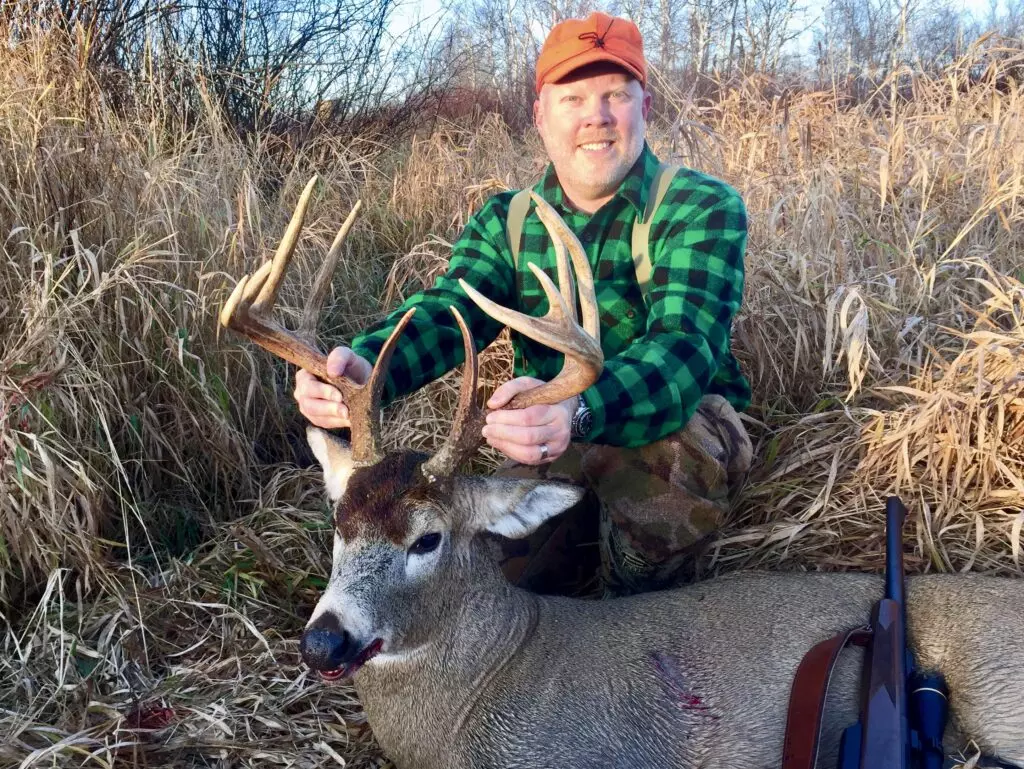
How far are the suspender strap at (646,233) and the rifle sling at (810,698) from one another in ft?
4.37

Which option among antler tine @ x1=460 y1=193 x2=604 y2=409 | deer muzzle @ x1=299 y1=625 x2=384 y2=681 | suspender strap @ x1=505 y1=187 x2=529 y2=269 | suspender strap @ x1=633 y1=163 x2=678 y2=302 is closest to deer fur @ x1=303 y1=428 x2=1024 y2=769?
deer muzzle @ x1=299 y1=625 x2=384 y2=681

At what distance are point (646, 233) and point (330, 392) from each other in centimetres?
137

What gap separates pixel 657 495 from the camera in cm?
299

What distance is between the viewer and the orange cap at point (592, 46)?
9.98ft

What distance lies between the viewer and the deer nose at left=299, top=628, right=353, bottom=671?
1932mm

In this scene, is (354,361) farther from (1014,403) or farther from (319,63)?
(319,63)

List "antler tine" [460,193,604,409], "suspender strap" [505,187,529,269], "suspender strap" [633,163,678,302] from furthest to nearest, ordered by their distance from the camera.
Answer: "suspender strap" [505,187,529,269] → "suspender strap" [633,163,678,302] → "antler tine" [460,193,604,409]

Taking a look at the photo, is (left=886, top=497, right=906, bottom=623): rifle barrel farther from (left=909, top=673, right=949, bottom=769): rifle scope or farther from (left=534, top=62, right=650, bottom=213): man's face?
(left=534, top=62, right=650, bottom=213): man's face

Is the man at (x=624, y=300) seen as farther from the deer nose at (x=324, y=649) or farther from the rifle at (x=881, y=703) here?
the deer nose at (x=324, y=649)

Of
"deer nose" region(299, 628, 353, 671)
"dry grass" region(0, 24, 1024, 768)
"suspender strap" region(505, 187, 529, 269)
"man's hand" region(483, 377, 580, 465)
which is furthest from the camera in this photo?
"suspender strap" region(505, 187, 529, 269)

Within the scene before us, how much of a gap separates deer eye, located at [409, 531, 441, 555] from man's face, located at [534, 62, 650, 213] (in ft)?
5.11

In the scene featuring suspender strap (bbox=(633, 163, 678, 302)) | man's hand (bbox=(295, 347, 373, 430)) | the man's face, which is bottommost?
man's hand (bbox=(295, 347, 373, 430))

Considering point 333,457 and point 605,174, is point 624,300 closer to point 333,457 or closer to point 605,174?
point 605,174

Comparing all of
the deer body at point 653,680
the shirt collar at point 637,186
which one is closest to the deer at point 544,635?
the deer body at point 653,680
